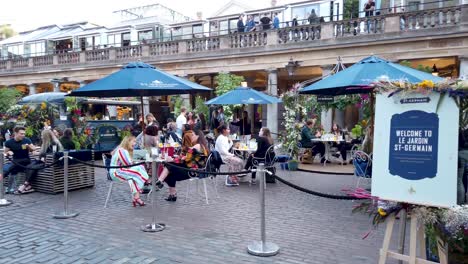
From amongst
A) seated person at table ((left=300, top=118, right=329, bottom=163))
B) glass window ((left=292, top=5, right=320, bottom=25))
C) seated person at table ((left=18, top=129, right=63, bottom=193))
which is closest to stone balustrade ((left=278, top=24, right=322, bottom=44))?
glass window ((left=292, top=5, right=320, bottom=25))

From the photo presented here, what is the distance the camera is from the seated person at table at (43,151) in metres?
7.54

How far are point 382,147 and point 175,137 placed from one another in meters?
8.00

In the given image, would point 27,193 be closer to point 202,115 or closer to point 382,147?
point 382,147

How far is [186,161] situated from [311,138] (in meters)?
5.59

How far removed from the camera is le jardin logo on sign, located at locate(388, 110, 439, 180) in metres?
3.15

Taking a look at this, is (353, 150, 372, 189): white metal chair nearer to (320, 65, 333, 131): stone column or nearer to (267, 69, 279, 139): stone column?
(320, 65, 333, 131): stone column

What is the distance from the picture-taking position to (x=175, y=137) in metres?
10.8

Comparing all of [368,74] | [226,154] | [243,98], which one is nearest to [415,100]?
[368,74]

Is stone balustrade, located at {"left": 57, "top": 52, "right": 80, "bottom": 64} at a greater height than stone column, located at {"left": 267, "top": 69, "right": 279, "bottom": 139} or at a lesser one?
greater

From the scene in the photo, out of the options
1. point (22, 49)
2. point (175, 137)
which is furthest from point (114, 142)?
point (22, 49)

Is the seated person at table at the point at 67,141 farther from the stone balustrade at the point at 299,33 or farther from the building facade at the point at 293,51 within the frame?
the stone balustrade at the point at 299,33

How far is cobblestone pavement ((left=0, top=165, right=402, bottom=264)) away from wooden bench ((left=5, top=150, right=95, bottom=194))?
27 centimetres

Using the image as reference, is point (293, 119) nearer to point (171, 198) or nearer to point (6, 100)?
point (171, 198)

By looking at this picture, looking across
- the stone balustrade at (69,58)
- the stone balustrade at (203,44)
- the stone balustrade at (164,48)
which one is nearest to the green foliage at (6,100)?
the stone balustrade at (69,58)
